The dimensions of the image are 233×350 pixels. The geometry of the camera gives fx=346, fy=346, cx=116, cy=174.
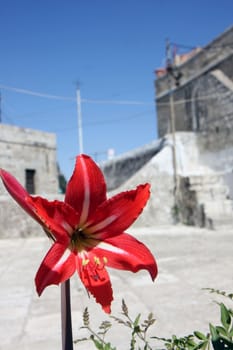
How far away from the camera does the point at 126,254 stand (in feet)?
2.29

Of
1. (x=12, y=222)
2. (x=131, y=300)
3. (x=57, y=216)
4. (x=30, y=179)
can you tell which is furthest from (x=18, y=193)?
(x=30, y=179)

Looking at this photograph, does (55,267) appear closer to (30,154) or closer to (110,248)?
(110,248)

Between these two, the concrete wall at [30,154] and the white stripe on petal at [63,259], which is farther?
the concrete wall at [30,154]

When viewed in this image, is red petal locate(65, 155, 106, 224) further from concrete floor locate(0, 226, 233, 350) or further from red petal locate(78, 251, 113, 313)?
concrete floor locate(0, 226, 233, 350)

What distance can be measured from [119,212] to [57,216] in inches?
5.5

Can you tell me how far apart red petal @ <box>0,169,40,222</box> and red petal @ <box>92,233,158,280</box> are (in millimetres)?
163

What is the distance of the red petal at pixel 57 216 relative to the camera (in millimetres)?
602

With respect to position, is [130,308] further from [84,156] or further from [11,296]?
[84,156]

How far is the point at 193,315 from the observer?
7.37ft

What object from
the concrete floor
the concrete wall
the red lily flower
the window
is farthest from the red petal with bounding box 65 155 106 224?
the window

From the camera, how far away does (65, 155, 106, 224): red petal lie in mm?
676

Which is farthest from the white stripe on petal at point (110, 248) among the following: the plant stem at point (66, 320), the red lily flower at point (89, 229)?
the plant stem at point (66, 320)

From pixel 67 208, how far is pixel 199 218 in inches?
320

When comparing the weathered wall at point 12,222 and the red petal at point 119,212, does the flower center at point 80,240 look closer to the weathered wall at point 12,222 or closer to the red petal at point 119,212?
the red petal at point 119,212
